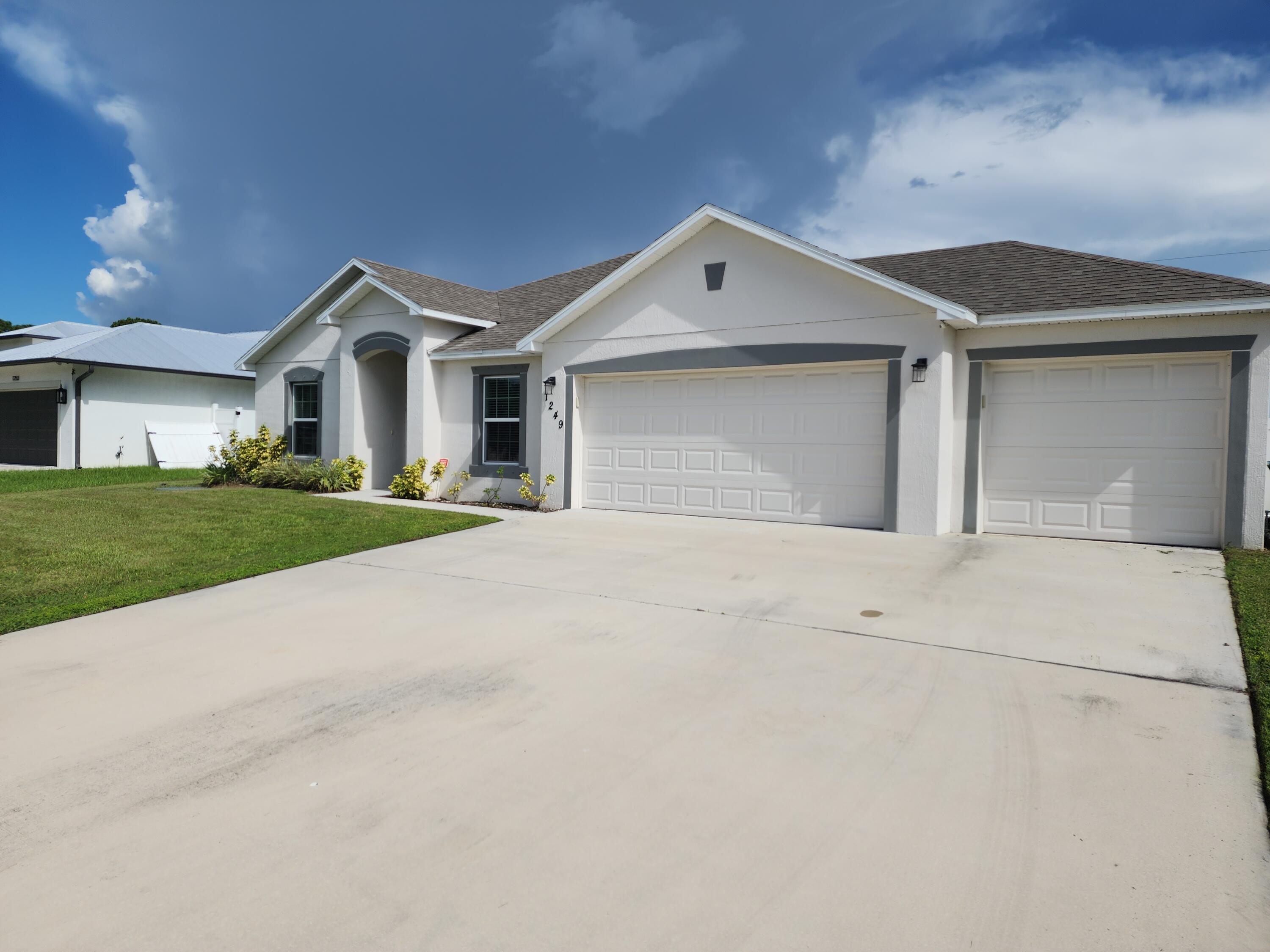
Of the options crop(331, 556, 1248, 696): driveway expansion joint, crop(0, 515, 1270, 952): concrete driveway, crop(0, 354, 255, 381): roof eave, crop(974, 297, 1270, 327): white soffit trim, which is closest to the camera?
crop(0, 515, 1270, 952): concrete driveway

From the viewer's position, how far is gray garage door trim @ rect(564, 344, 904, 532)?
35.6 ft

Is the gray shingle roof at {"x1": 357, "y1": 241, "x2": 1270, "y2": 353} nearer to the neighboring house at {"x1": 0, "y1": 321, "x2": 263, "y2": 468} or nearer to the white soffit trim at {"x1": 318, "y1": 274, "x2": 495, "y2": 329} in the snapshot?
the white soffit trim at {"x1": 318, "y1": 274, "x2": 495, "y2": 329}

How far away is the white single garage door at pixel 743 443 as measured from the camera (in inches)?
448

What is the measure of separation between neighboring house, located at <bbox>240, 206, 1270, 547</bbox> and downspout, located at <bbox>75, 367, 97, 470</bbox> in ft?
44.4

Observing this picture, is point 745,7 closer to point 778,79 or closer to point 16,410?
point 778,79

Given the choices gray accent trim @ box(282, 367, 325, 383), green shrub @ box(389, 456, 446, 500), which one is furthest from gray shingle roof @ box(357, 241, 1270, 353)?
gray accent trim @ box(282, 367, 325, 383)

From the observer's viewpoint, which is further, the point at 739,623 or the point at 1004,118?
the point at 1004,118

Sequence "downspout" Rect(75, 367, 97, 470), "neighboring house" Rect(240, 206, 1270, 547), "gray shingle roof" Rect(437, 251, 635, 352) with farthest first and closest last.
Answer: "downspout" Rect(75, 367, 97, 470)
"gray shingle roof" Rect(437, 251, 635, 352)
"neighboring house" Rect(240, 206, 1270, 547)

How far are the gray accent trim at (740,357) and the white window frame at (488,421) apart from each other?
1.79 metres

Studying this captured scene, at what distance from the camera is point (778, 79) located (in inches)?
904

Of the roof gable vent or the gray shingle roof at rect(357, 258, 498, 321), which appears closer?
the roof gable vent

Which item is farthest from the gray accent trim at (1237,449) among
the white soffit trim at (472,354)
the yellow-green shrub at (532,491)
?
the white soffit trim at (472,354)

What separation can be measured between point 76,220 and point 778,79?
39.1m

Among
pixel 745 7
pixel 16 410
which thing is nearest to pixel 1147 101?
pixel 745 7
